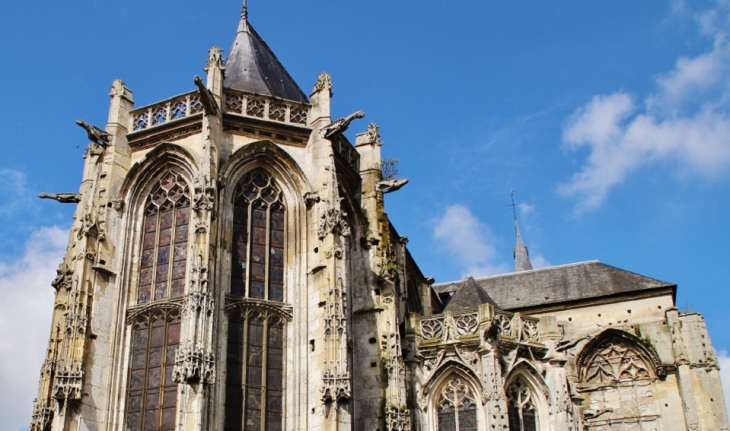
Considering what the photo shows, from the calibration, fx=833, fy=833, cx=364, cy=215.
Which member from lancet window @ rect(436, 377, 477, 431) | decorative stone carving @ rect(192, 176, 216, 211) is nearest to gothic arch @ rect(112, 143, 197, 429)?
decorative stone carving @ rect(192, 176, 216, 211)

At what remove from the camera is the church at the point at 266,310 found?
52.6 feet

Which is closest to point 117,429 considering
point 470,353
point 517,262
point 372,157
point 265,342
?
point 265,342

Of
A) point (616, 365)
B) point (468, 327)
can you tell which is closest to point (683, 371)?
point (616, 365)

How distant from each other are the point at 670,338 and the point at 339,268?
34.9 feet

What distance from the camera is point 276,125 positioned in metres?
18.9

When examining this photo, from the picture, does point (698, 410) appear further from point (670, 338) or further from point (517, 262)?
point (517, 262)

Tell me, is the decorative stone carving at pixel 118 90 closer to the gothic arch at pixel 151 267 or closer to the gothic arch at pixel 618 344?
the gothic arch at pixel 151 267

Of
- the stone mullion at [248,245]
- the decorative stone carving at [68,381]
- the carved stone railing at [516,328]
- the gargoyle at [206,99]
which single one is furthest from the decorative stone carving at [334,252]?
the decorative stone carving at [68,381]

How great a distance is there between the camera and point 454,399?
62.2 feet

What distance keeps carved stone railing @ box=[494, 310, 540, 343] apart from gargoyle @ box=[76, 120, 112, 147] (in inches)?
381

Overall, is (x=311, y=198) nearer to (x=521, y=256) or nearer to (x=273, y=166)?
(x=273, y=166)

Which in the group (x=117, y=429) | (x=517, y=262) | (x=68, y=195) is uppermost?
(x=517, y=262)

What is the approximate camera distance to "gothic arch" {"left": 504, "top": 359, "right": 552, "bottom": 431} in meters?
18.8

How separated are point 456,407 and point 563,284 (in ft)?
28.2
